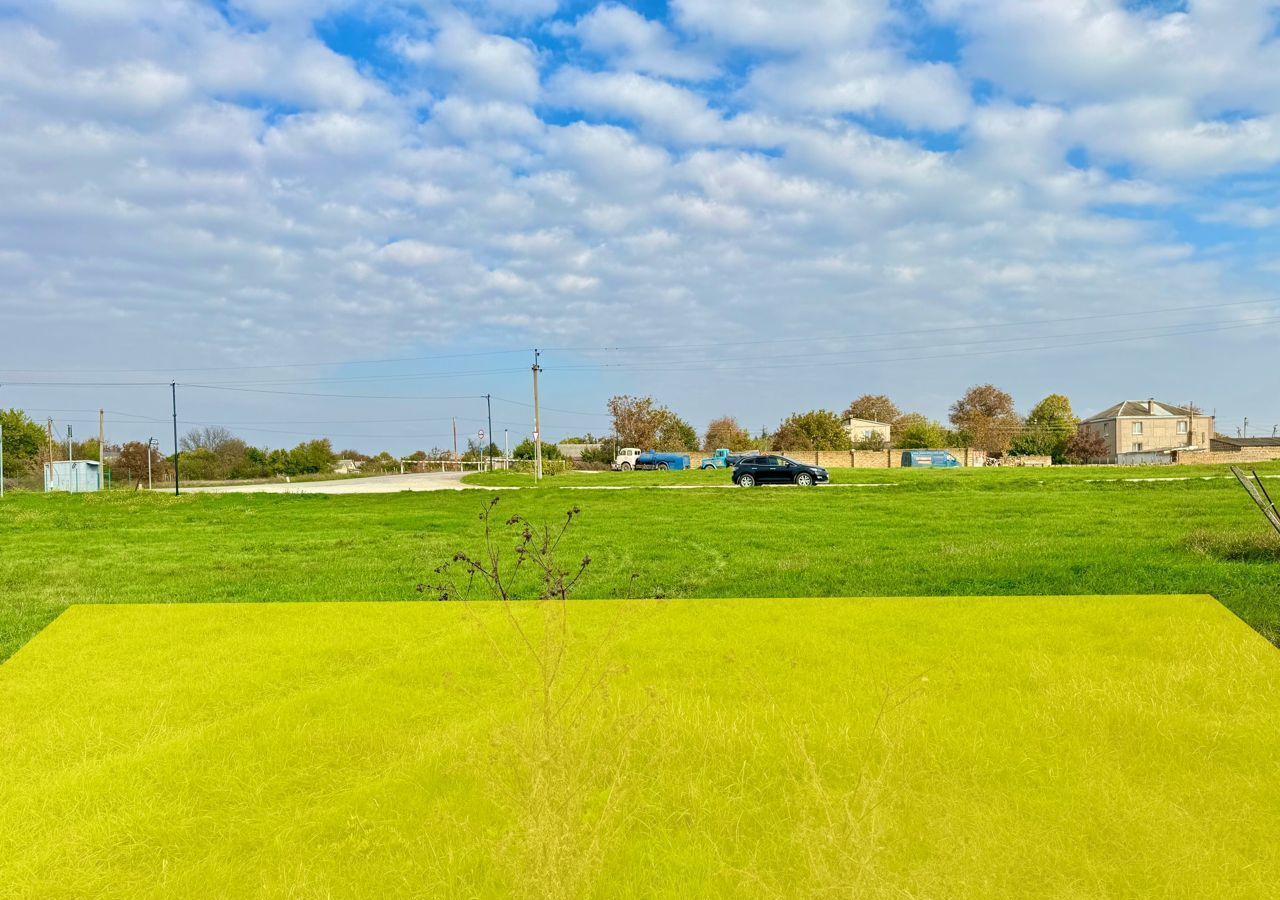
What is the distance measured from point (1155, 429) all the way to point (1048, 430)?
1014 centimetres

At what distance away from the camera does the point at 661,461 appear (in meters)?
43.9

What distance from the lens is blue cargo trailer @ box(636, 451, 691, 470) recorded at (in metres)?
43.9

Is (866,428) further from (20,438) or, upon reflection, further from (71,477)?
(20,438)

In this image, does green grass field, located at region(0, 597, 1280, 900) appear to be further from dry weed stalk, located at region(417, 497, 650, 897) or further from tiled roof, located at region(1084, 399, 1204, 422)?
tiled roof, located at region(1084, 399, 1204, 422)

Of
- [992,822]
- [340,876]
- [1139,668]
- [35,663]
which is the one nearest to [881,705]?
[992,822]

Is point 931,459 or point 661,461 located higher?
point 661,461

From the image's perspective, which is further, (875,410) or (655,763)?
(875,410)

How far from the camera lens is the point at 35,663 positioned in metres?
3.89

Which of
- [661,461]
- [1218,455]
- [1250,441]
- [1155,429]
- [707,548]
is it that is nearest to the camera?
[707,548]

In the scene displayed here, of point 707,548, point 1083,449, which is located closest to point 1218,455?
point 1083,449

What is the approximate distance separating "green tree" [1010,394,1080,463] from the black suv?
33.8 m

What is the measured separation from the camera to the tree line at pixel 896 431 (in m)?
55.2

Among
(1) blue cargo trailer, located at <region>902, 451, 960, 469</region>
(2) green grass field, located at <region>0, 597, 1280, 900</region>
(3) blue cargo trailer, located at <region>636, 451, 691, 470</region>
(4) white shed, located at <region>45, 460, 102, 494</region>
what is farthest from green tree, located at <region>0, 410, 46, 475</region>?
(2) green grass field, located at <region>0, 597, 1280, 900</region>

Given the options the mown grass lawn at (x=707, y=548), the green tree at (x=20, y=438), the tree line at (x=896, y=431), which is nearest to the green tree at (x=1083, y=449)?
the tree line at (x=896, y=431)
